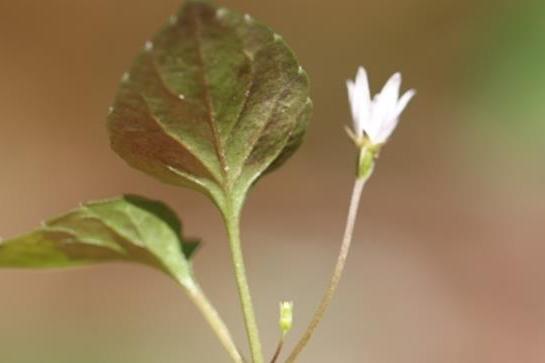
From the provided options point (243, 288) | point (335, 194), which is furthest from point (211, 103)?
point (335, 194)

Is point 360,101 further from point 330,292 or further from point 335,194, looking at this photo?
point 335,194

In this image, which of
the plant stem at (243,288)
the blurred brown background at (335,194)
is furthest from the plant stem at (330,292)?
the blurred brown background at (335,194)

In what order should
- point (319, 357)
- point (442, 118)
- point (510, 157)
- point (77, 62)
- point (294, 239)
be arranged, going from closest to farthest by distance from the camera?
1. point (319, 357)
2. point (294, 239)
3. point (510, 157)
4. point (442, 118)
5. point (77, 62)

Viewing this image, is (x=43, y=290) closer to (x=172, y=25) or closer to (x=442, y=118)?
(x=442, y=118)

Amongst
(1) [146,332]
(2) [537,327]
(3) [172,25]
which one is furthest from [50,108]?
(3) [172,25]

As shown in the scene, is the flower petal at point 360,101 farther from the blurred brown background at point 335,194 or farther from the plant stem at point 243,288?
the blurred brown background at point 335,194

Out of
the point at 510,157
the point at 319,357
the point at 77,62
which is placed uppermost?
the point at 77,62

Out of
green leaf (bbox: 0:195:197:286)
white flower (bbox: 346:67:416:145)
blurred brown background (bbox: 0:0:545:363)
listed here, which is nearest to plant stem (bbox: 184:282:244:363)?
green leaf (bbox: 0:195:197:286)
